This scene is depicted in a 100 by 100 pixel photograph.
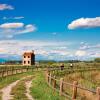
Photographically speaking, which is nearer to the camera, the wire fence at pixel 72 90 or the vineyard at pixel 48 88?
the wire fence at pixel 72 90

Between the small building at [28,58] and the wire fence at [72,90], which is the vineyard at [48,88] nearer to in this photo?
the wire fence at [72,90]

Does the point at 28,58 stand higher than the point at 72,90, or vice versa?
the point at 28,58

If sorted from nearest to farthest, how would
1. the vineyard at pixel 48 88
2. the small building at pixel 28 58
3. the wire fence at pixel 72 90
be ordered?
the wire fence at pixel 72 90 → the vineyard at pixel 48 88 → the small building at pixel 28 58

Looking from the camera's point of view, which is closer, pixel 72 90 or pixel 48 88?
pixel 48 88

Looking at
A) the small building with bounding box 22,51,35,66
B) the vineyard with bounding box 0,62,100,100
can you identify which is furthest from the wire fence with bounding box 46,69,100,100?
the small building with bounding box 22,51,35,66

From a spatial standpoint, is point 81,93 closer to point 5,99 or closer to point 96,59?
point 5,99

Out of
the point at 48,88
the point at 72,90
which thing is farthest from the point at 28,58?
the point at 48,88

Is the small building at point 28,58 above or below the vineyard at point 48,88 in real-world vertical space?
above

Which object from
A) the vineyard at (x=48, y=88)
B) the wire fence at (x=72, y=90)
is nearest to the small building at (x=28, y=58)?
the vineyard at (x=48, y=88)

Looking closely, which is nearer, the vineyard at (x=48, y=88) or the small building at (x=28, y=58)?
the vineyard at (x=48, y=88)

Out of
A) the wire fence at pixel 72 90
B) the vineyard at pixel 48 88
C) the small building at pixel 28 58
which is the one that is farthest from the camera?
the small building at pixel 28 58

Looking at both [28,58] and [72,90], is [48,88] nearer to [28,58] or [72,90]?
[72,90]

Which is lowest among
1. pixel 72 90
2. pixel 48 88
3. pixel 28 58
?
pixel 72 90

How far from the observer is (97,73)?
62.6 metres
